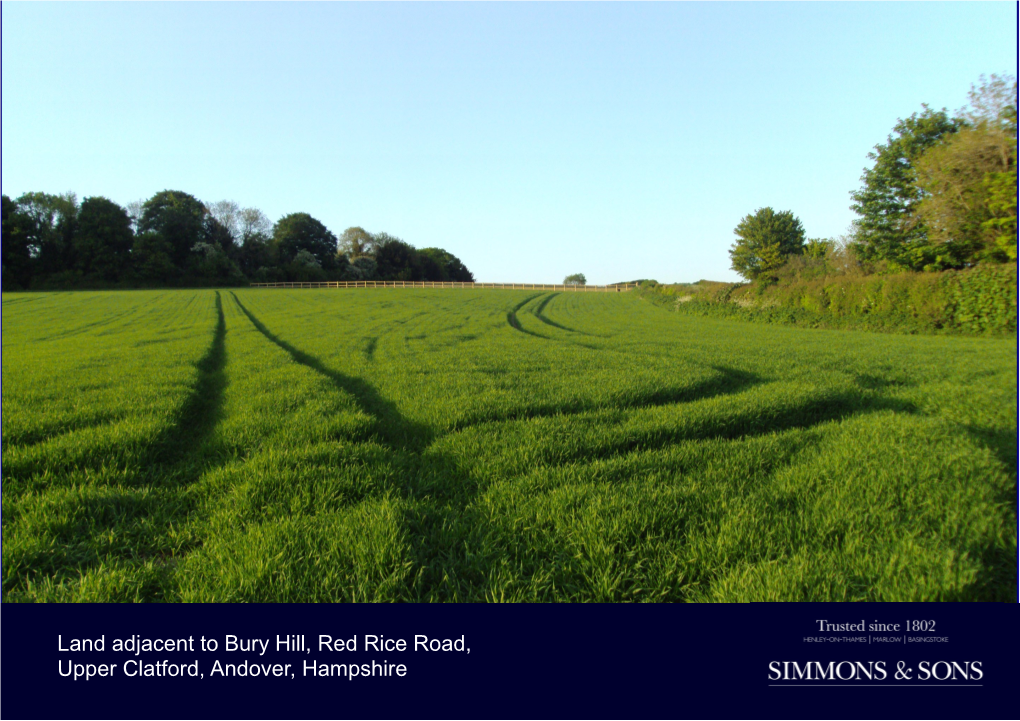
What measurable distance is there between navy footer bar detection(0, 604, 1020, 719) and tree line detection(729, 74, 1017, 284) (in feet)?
22.7

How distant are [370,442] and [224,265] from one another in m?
70.0

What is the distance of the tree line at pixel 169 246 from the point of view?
141 feet

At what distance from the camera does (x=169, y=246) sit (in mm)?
57344

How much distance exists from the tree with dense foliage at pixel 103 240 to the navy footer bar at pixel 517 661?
207 feet

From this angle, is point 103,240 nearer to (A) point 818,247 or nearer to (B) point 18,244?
(B) point 18,244

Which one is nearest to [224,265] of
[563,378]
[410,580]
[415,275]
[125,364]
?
[415,275]

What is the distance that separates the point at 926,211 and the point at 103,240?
2741 inches

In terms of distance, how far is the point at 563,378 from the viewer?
812 centimetres

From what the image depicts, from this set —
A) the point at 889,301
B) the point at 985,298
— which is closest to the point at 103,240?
the point at 889,301

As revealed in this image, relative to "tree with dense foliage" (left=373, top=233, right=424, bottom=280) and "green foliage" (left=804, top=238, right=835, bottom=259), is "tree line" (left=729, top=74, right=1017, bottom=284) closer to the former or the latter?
"green foliage" (left=804, top=238, right=835, bottom=259)

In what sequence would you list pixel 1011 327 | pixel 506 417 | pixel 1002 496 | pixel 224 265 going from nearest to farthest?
1. pixel 1002 496
2. pixel 506 417
3. pixel 1011 327
4. pixel 224 265

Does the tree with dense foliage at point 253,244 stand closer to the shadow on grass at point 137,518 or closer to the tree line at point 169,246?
the tree line at point 169,246

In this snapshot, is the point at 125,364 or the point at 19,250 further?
the point at 19,250

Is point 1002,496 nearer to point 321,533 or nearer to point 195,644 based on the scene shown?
point 321,533
